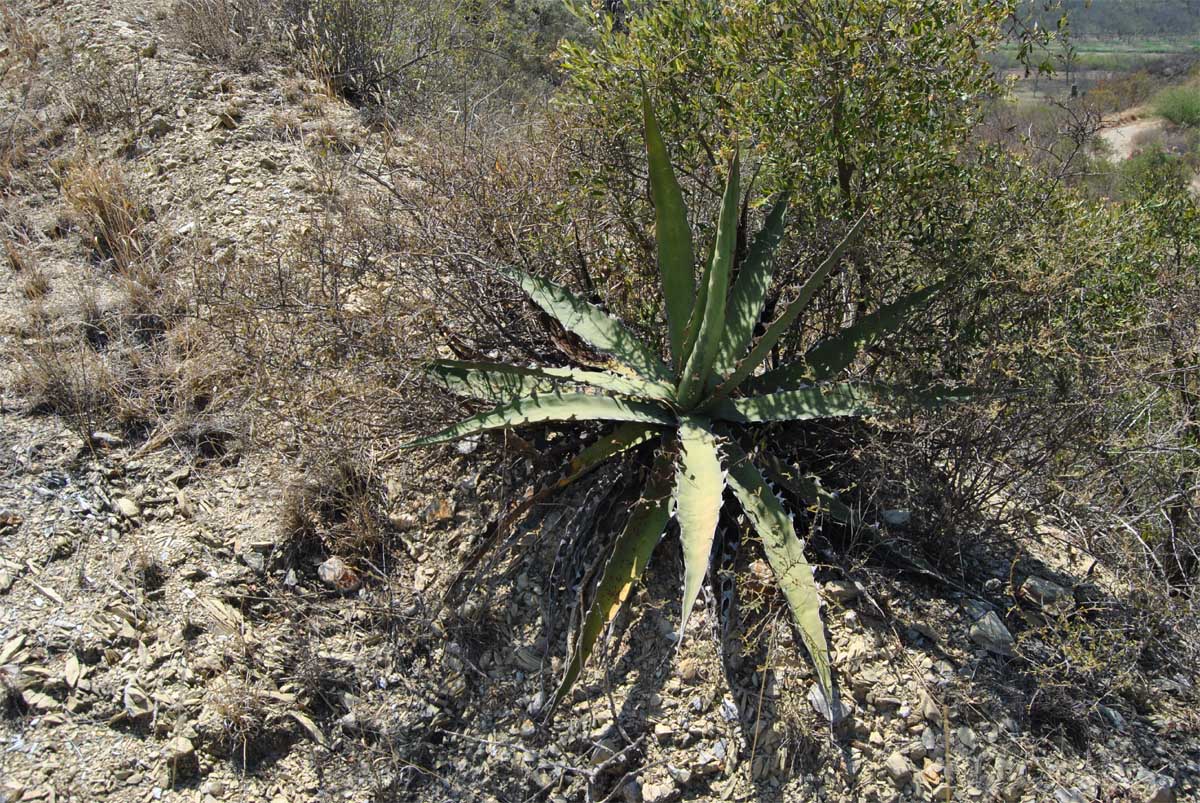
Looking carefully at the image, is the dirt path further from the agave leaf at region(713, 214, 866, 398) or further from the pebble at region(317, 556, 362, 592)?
the pebble at region(317, 556, 362, 592)

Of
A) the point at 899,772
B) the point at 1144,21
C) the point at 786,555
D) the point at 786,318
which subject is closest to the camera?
the point at 899,772

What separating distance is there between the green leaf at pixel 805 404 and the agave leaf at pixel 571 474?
0.29m

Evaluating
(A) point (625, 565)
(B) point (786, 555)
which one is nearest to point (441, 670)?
(A) point (625, 565)

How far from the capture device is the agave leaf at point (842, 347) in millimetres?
3021

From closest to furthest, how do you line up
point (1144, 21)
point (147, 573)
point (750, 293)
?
point (147, 573) → point (750, 293) → point (1144, 21)

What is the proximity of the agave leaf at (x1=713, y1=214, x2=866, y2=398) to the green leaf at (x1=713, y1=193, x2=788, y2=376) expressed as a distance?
7cm

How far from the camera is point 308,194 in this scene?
16.5 ft

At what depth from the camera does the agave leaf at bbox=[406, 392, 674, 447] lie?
9.48 feet

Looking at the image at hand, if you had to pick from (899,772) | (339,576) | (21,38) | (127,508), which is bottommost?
(899,772)

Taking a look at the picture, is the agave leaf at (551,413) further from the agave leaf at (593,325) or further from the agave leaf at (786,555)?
the agave leaf at (786,555)

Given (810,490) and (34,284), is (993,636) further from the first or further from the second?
(34,284)

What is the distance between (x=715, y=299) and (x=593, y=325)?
21.0 inches

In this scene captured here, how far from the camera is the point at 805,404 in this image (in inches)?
117

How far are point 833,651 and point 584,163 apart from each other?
2353mm
